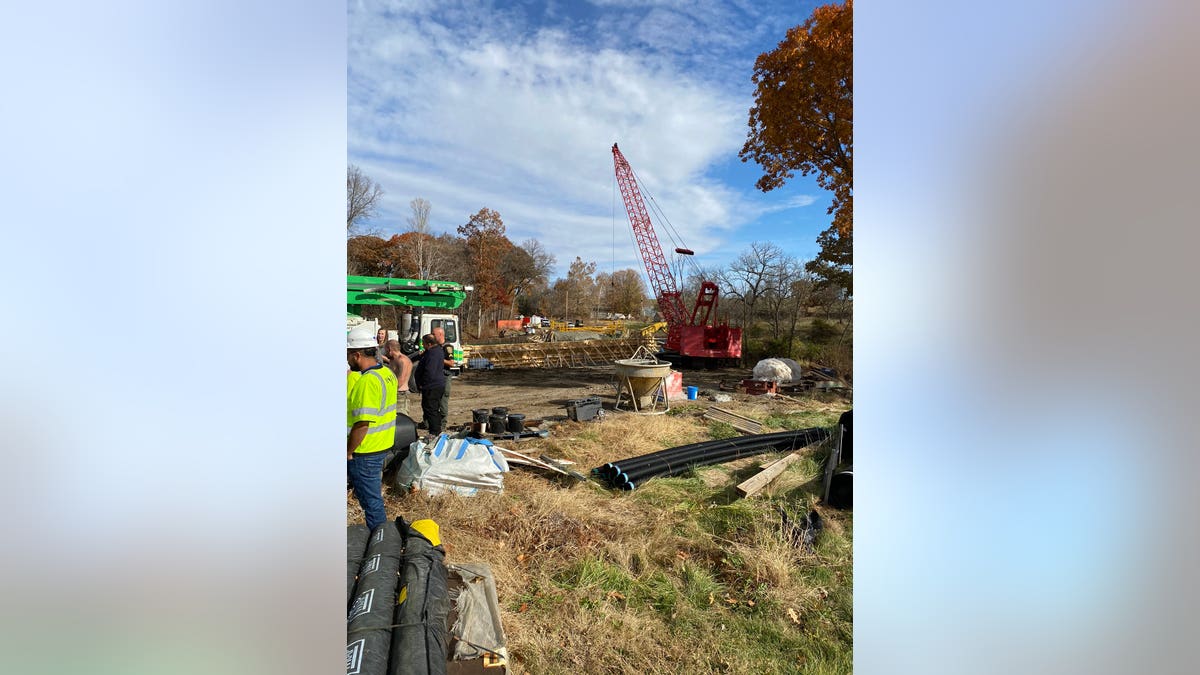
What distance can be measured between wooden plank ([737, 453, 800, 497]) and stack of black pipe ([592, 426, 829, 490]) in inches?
33.5

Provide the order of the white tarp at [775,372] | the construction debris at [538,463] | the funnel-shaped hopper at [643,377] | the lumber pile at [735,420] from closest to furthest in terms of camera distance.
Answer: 1. the construction debris at [538,463]
2. the lumber pile at [735,420]
3. the funnel-shaped hopper at [643,377]
4. the white tarp at [775,372]

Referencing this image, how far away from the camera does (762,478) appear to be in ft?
20.0

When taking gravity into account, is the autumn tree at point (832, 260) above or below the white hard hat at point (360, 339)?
above

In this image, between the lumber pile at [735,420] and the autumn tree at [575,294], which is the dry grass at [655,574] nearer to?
the lumber pile at [735,420]

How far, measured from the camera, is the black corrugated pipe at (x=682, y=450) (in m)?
6.48

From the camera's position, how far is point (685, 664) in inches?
125

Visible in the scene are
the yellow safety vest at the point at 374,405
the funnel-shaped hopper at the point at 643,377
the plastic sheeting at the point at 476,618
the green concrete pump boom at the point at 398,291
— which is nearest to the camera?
the plastic sheeting at the point at 476,618

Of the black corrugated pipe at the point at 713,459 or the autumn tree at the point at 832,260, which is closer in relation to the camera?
the black corrugated pipe at the point at 713,459

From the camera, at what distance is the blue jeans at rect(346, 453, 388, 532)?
4125 millimetres

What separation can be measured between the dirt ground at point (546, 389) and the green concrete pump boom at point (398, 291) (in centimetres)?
242

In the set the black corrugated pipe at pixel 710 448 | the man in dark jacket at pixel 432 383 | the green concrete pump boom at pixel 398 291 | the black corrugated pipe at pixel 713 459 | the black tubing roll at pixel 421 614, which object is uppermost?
the green concrete pump boom at pixel 398 291

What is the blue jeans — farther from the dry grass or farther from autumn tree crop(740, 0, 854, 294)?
autumn tree crop(740, 0, 854, 294)

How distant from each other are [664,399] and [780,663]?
838cm

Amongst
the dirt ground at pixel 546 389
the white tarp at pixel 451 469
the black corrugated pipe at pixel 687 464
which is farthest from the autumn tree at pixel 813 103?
the white tarp at pixel 451 469
